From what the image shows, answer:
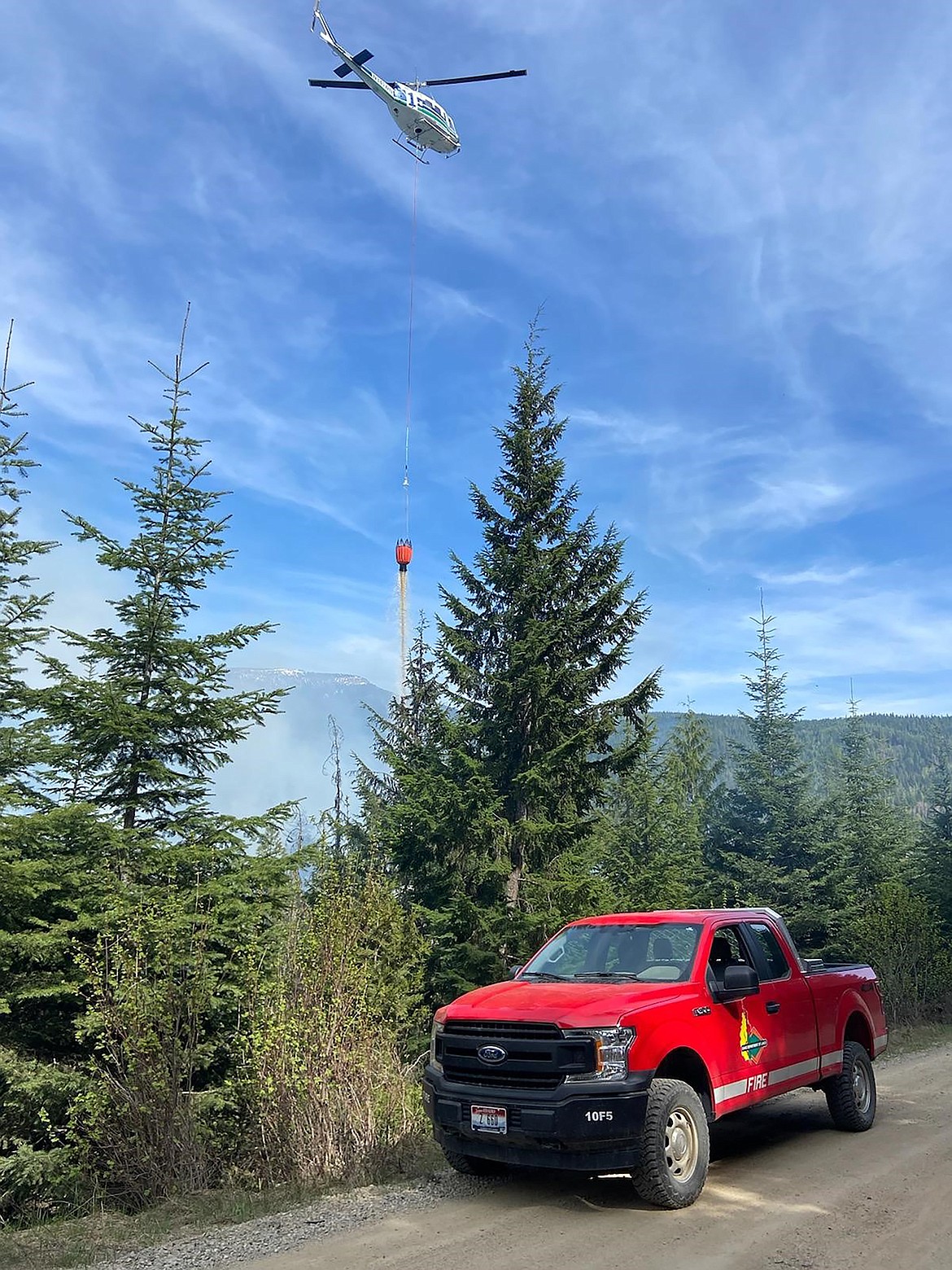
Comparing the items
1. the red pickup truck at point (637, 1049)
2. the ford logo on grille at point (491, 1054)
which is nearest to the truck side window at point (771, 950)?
the red pickup truck at point (637, 1049)

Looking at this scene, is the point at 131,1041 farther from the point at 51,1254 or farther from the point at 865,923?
the point at 865,923

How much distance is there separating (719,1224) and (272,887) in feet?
21.6

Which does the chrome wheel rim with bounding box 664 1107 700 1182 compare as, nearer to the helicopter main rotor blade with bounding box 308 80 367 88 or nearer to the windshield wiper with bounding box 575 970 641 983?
the windshield wiper with bounding box 575 970 641 983

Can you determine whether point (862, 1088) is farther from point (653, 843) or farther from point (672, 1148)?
point (653, 843)

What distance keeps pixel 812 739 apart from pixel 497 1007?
185 m

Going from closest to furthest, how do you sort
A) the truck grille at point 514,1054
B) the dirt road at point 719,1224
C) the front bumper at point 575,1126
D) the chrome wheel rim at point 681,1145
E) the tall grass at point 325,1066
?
1. the dirt road at point 719,1224
2. the front bumper at point 575,1126
3. the truck grille at point 514,1054
4. the chrome wheel rim at point 681,1145
5. the tall grass at point 325,1066

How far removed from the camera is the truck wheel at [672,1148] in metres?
5.86

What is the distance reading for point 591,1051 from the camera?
19.5 ft

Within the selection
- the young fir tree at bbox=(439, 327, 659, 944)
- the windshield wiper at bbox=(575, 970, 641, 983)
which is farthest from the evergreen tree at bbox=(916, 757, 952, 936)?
the windshield wiper at bbox=(575, 970, 641, 983)

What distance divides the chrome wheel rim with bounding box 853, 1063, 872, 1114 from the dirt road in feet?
1.99

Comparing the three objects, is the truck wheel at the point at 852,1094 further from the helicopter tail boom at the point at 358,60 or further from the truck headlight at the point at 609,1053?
the helicopter tail boom at the point at 358,60

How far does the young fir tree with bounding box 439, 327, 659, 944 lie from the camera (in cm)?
1895

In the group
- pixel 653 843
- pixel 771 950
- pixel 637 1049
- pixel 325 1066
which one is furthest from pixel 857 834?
pixel 637 1049

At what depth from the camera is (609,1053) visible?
234 inches
